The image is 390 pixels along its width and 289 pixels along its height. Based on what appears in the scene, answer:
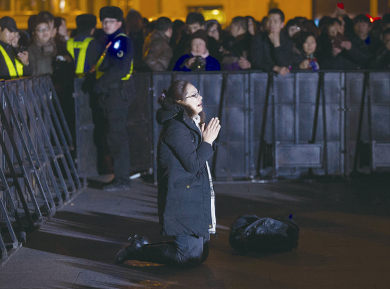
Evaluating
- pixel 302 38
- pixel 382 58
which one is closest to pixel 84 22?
pixel 302 38

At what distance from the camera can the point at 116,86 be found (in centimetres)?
875

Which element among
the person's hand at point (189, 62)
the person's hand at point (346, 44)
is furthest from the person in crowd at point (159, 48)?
the person's hand at point (346, 44)

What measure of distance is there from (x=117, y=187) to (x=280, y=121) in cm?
263

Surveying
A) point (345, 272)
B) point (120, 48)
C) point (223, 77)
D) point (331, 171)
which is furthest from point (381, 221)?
point (120, 48)

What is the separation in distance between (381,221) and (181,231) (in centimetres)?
278

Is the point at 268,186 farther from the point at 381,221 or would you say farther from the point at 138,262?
the point at 138,262

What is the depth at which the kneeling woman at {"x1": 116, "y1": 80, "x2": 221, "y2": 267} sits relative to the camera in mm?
5234

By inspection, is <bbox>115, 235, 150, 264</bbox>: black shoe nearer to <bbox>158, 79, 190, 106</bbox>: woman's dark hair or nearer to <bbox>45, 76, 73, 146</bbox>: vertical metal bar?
<bbox>158, 79, 190, 106</bbox>: woman's dark hair

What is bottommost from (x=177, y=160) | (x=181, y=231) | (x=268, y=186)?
(x=268, y=186)

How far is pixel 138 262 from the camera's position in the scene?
5.64 metres

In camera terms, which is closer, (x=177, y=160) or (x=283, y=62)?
(x=177, y=160)

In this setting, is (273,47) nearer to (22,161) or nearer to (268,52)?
(268,52)

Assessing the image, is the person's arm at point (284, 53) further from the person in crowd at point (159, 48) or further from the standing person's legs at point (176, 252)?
the standing person's legs at point (176, 252)

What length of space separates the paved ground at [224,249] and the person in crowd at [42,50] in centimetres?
252
